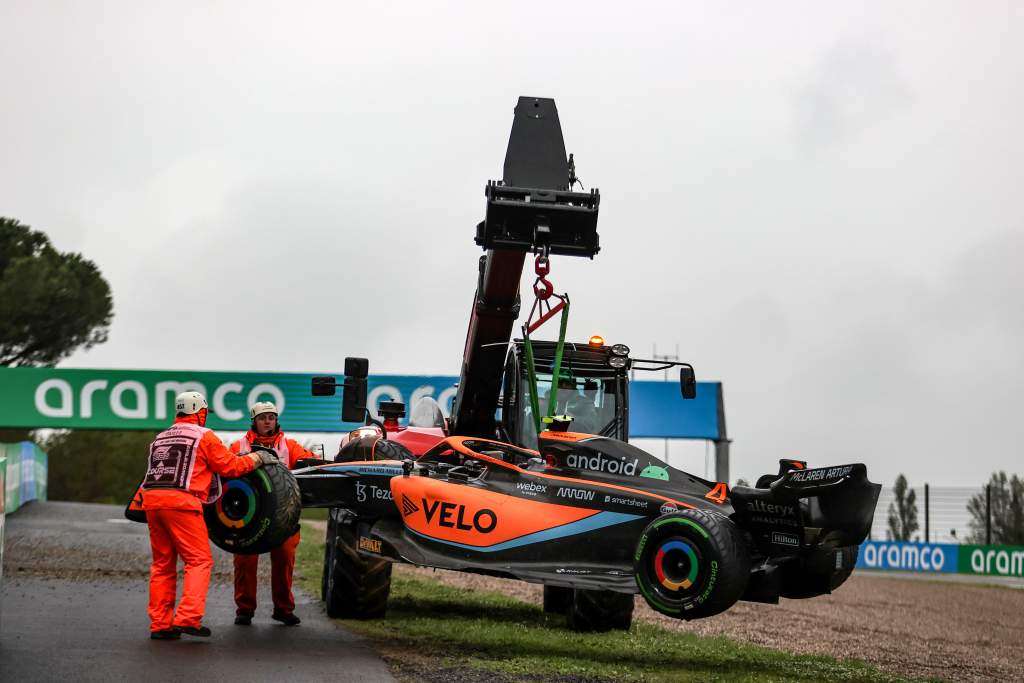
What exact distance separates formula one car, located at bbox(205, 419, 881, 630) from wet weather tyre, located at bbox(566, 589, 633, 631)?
189 cm

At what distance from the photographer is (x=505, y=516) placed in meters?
10.3

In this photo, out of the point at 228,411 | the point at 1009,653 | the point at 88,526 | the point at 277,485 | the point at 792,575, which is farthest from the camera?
the point at 228,411

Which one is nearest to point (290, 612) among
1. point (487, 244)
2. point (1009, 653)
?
point (487, 244)

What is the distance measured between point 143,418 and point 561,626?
22.5 m

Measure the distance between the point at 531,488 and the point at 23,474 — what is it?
24264 mm

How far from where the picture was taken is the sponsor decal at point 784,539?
968 cm

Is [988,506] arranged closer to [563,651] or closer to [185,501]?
[563,651]

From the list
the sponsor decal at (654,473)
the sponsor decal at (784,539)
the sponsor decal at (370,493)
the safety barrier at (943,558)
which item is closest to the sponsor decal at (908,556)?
the safety barrier at (943,558)

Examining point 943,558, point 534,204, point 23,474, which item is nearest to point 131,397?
point 23,474

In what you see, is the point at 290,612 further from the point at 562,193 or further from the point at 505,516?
the point at 562,193

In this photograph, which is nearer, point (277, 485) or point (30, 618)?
point (277, 485)

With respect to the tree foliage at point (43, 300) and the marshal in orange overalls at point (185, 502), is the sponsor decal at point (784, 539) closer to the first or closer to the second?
the marshal in orange overalls at point (185, 502)

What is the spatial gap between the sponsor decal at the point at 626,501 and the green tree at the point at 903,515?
89.6ft

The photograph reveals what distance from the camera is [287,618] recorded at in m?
12.2
